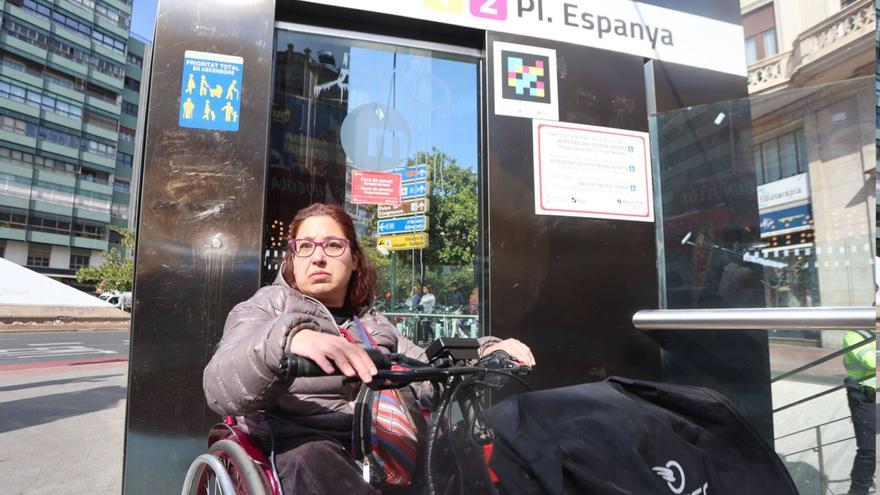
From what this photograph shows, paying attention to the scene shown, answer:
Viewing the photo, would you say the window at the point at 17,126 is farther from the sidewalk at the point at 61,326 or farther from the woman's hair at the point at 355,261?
the woman's hair at the point at 355,261

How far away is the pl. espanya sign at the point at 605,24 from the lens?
3174 mm

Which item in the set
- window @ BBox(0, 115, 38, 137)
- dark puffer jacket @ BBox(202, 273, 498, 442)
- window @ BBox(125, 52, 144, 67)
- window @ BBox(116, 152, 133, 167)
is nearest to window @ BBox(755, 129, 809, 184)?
dark puffer jacket @ BBox(202, 273, 498, 442)

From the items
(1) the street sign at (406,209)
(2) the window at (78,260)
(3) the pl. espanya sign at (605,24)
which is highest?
(2) the window at (78,260)

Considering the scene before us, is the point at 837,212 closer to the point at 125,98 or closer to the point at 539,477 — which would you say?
the point at 539,477

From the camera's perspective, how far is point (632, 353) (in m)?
3.29

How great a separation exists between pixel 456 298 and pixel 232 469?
1.97 m

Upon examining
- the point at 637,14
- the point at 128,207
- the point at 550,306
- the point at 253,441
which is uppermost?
the point at 128,207

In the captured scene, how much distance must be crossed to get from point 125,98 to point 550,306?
215 ft

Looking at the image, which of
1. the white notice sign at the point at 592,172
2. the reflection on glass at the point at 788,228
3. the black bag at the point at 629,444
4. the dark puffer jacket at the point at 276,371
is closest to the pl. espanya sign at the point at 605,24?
the reflection on glass at the point at 788,228

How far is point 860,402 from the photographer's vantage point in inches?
103

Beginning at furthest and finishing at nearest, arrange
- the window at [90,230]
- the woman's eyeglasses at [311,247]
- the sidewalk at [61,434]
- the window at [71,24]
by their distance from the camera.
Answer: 1. the window at [90,230]
2. the window at [71,24]
3. the sidewalk at [61,434]
4. the woman's eyeglasses at [311,247]

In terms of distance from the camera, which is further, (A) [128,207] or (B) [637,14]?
(A) [128,207]

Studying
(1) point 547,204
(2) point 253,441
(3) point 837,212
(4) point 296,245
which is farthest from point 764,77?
(2) point 253,441

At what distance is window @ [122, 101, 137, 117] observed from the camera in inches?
2197
